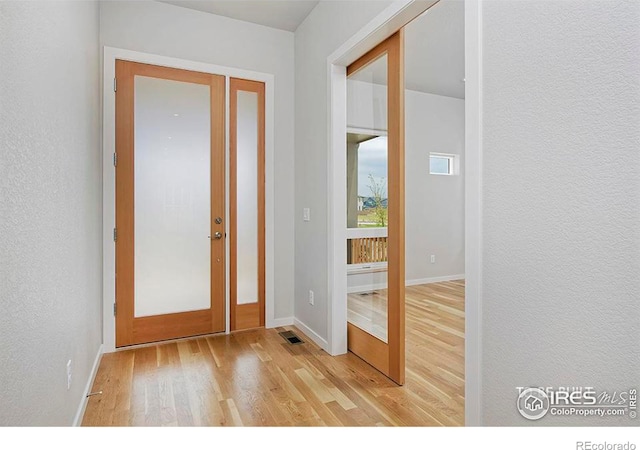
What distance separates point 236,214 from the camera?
10.5 ft

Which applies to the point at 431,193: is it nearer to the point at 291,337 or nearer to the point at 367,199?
the point at 367,199

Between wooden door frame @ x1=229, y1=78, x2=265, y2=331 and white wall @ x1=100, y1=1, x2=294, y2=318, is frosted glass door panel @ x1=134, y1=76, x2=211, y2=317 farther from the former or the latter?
white wall @ x1=100, y1=1, x2=294, y2=318

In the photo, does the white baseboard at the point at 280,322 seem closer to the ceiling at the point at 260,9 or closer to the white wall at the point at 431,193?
the white wall at the point at 431,193

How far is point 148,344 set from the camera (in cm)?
293

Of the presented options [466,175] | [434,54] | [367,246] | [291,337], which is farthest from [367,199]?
[434,54]

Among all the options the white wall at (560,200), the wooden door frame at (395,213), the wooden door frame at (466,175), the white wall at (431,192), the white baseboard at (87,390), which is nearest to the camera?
the white wall at (560,200)

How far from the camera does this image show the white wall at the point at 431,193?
5.34 m

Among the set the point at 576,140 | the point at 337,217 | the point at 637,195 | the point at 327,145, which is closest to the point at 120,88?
the point at 327,145

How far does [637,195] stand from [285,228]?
274 centimetres

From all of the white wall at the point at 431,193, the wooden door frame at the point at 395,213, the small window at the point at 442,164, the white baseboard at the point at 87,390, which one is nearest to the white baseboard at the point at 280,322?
the wooden door frame at the point at 395,213

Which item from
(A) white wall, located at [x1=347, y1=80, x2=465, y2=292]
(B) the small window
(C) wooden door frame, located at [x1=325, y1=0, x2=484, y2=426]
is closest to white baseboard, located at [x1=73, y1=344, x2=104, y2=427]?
(C) wooden door frame, located at [x1=325, y1=0, x2=484, y2=426]

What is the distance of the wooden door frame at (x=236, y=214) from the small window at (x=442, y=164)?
3187 mm

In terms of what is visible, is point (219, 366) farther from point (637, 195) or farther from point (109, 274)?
point (637, 195)

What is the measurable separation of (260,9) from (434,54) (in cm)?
211
